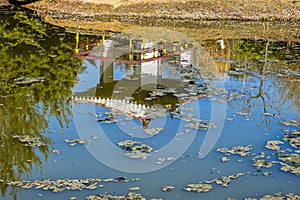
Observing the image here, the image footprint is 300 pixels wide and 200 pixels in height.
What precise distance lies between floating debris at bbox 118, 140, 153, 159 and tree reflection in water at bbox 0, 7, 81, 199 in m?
1.90

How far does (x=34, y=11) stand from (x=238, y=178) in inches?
1109

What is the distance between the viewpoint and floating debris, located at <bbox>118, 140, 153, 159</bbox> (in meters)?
11.7

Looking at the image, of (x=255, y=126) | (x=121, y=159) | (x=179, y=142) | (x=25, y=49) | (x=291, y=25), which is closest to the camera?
(x=121, y=159)

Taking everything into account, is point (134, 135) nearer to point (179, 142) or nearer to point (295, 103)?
point (179, 142)

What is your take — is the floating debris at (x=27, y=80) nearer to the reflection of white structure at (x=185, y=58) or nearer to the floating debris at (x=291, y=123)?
the reflection of white structure at (x=185, y=58)

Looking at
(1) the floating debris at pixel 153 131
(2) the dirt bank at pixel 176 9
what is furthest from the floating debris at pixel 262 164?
(2) the dirt bank at pixel 176 9

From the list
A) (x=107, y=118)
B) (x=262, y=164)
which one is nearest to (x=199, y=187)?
(x=262, y=164)

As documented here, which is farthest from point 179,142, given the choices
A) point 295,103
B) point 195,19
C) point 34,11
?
point 34,11

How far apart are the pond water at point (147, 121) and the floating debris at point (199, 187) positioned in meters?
0.04

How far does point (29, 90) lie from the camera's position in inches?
645

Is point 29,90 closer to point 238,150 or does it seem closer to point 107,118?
point 107,118

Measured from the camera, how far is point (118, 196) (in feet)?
31.9

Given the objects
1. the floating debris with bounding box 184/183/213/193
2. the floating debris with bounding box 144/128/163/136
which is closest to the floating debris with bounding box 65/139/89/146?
the floating debris with bounding box 144/128/163/136

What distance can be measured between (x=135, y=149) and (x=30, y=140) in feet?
8.74
